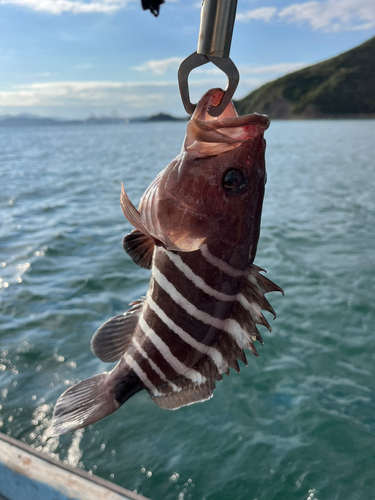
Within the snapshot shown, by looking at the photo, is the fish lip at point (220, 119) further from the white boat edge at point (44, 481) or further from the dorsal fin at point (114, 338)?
the white boat edge at point (44, 481)

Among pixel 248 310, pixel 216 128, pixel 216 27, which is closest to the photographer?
pixel 216 27

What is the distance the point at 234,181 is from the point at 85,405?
149 cm

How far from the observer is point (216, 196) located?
2068mm

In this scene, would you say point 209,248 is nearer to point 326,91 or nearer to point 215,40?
point 215,40

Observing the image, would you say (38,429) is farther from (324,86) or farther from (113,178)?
(324,86)

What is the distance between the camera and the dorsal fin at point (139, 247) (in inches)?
89.4

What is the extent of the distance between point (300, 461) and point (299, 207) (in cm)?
1082

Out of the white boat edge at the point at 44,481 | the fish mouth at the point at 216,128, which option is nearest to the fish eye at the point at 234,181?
the fish mouth at the point at 216,128

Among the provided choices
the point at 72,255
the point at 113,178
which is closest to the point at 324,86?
the point at 113,178

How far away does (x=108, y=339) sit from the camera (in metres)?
2.46

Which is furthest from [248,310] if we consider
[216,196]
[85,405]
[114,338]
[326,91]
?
[326,91]

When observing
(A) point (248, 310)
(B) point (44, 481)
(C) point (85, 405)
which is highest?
(A) point (248, 310)

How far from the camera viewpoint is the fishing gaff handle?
155 centimetres

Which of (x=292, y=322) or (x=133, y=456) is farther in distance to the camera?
(x=292, y=322)
